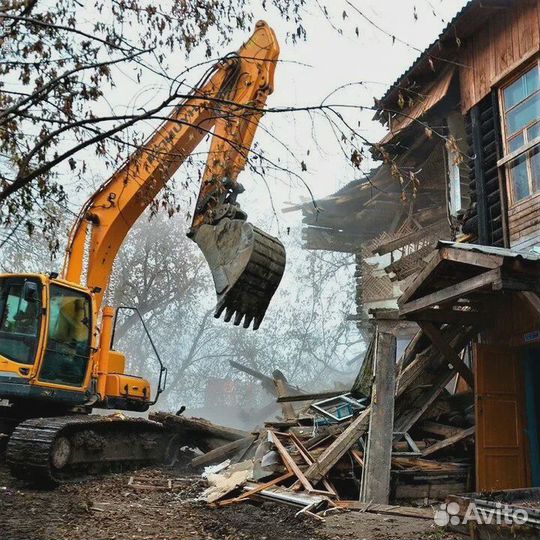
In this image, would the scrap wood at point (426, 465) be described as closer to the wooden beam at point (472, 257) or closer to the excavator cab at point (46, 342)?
the wooden beam at point (472, 257)

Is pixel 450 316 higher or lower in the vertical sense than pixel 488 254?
lower

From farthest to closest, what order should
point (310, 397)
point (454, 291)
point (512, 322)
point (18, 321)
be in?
point (310, 397) → point (512, 322) → point (18, 321) → point (454, 291)

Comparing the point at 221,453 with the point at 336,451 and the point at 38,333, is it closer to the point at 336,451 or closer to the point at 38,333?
the point at 336,451

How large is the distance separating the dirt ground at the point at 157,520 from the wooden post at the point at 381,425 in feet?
3.15

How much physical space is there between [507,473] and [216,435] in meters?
6.39

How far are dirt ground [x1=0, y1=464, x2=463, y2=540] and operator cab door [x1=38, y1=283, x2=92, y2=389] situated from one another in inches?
60.9

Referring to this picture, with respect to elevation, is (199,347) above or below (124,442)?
above

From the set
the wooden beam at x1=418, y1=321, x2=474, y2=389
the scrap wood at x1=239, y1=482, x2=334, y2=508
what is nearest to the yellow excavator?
the scrap wood at x1=239, y1=482, x2=334, y2=508

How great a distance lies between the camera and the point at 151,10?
222 inches

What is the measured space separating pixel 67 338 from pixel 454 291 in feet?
18.0

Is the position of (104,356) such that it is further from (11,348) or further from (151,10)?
(151,10)

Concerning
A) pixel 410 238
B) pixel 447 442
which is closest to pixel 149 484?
pixel 447 442

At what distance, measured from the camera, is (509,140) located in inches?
372

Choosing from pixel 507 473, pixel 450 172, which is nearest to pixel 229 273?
pixel 507 473
